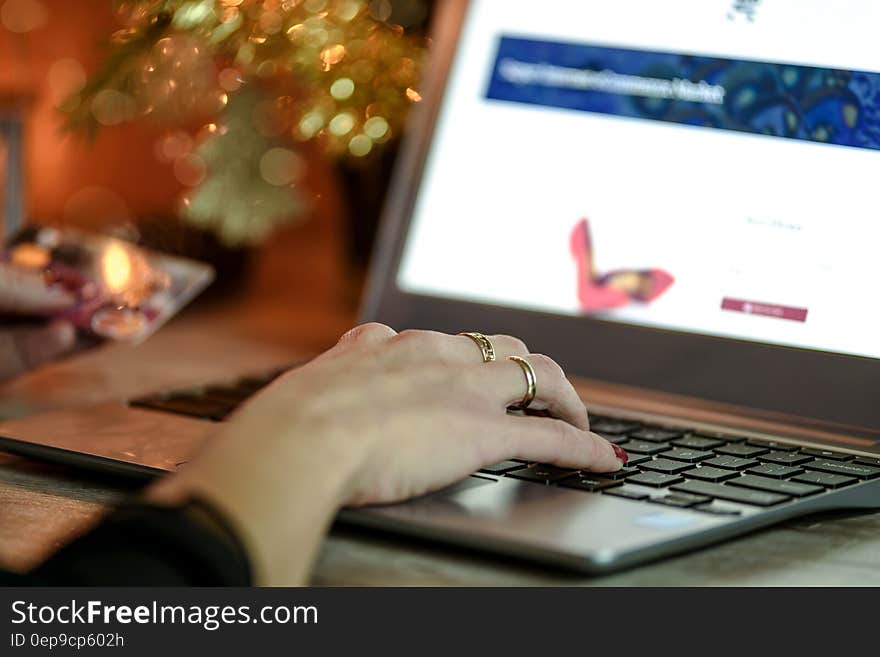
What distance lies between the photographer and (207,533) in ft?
0.99

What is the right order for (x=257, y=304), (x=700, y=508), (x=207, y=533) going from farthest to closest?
1. (x=257, y=304)
2. (x=700, y=508)
3. (x=207, y=533)

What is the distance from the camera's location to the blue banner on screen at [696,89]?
58 cm

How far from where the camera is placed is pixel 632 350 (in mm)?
621

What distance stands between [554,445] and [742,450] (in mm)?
119

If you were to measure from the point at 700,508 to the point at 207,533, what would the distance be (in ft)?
0.63

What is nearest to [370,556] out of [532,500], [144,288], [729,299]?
[532,500]

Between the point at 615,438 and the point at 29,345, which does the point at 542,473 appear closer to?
the point at 615,438

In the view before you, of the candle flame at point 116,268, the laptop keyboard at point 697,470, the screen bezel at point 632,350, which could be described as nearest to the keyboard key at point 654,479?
the laptop keyboard at point 697,470

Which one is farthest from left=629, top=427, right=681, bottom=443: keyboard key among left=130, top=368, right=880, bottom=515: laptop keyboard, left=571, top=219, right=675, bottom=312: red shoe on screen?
left=571, top=219, right=675, bottom=312: red shoe on screen

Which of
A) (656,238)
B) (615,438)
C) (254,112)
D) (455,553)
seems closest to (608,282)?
(656,238)

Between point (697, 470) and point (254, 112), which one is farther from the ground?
point (254, 112)

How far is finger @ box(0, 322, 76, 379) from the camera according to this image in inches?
27.4
